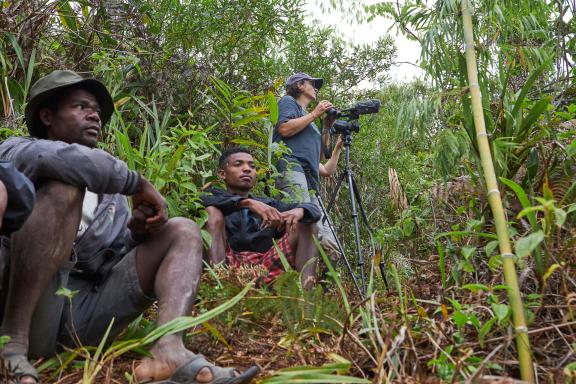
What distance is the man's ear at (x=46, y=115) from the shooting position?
272 centimetres

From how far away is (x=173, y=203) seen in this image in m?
3.88

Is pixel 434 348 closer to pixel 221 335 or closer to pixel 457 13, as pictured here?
pixel 221 335

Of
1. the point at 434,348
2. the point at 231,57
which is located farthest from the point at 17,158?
the point at 231,57

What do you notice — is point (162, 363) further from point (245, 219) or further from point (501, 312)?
point (245, 219)

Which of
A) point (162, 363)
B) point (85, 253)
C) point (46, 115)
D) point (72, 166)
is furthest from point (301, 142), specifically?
point (162, 363)

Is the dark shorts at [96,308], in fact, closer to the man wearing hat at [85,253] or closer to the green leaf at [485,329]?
the man wearing hat at [85,253]

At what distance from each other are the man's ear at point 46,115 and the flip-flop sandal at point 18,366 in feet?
3.41

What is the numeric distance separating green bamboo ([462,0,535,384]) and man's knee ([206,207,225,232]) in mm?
2074

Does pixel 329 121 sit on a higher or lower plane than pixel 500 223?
higher

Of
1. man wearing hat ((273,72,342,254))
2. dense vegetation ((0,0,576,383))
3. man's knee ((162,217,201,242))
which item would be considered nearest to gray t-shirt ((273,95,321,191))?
man wearing hat ((273,72,342,254))

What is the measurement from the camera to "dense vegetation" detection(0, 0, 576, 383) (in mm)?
2057

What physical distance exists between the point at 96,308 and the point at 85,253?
0.21m

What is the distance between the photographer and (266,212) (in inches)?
156

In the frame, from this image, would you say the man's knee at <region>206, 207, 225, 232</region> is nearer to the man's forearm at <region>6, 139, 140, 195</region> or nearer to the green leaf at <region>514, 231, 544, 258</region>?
the man's forearm at <region>6, 139, 140, 195</region>
